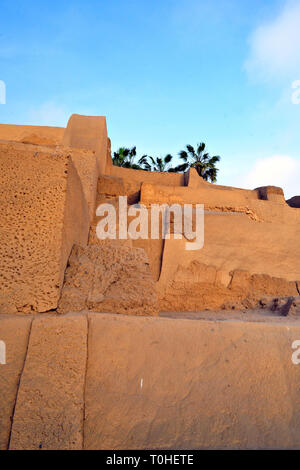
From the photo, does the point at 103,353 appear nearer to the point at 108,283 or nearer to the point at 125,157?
the point at 108,283

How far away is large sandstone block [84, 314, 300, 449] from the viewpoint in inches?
56.4

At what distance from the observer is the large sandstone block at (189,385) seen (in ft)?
4.70

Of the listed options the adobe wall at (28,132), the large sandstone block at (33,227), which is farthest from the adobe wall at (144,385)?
the adobe wall at (28,132)

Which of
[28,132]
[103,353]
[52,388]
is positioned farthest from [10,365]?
[28,132]

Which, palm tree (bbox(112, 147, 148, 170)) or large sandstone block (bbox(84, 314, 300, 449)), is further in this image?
palm tree (bbox(112, 147, 148, 170))

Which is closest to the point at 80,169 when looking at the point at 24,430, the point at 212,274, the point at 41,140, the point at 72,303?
the point at 212,274

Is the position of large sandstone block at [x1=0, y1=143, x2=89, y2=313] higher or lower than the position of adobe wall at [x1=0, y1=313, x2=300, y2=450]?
higher

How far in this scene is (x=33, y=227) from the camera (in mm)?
1997

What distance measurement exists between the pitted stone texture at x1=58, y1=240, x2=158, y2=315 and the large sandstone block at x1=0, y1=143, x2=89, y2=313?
11 cm

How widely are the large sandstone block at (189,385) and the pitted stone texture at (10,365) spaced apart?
13.1 inches

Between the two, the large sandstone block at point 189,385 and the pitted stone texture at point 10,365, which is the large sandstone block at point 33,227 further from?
the large sandstone block at point 189,385

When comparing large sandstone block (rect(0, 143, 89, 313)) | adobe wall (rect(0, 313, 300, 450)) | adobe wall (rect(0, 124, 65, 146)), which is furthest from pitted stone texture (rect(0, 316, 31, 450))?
adobe wall (rect(0, 124, 65, 146))

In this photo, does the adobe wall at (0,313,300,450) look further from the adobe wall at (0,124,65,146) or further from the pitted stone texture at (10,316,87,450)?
the adobe wall at (0,124,65,146)
